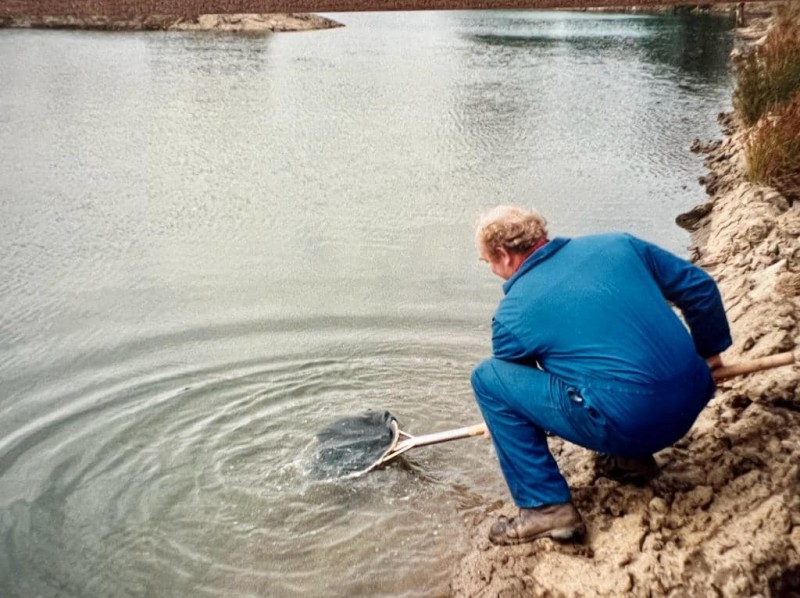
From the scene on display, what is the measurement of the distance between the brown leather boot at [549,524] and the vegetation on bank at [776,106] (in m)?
4.87

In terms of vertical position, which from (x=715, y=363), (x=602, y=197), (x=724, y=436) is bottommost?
(x=602, y=197)

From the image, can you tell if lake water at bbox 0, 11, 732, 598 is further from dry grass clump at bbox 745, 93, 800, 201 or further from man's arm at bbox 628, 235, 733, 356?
man's arm at bbox 628, 235, 733, 356

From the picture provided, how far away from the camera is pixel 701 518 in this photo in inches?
114

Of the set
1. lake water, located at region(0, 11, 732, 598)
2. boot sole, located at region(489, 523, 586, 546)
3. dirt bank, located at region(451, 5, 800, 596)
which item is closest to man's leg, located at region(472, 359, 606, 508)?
boot sole, located at region(489, 523, 586, 546)

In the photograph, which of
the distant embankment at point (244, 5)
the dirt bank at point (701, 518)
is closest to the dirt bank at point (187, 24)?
the dirt bank at point (701, 518)

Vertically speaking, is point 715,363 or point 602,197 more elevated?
point 715,363

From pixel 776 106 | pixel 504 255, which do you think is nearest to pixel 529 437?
pixel 504 255

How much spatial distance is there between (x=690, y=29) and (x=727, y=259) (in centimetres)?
2566

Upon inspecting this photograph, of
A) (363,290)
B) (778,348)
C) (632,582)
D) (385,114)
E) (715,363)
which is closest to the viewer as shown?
(632,582)

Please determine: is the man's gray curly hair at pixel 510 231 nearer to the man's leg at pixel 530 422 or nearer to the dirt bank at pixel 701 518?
the man's leg at pixel 530 422

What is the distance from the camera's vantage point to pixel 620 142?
11.8 metres

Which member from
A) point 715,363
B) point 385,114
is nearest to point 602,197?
point 385,114

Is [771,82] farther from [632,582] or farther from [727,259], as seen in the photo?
[632,582]

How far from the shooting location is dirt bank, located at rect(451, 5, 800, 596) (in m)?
2.67
